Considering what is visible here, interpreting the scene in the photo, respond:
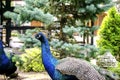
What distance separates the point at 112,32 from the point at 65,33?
1.37 metres

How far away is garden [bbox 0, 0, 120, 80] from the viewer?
737 cm

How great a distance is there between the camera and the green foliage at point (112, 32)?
8391mm

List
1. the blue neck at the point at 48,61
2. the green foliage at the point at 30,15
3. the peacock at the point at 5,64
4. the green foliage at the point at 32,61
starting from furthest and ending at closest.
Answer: the green foliage at the point at 32,61, the green foliage at the point at 30,15, the peacock at the point at 5,64, the blue neck at the point at 48,61

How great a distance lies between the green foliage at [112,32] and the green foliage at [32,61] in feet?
4.99

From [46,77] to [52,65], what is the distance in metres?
2.38

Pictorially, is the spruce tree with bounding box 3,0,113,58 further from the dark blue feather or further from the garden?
the dark blue feather

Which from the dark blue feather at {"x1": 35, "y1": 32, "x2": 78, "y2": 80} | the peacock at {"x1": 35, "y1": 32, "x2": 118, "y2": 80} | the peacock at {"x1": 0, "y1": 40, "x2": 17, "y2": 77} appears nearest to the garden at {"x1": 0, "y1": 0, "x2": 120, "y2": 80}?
the peacock at {"x1": 0, "y1": 40, "x2": 17, "y2": 77}

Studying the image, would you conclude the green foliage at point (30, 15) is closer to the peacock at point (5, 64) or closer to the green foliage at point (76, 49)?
A: the green foliage at point (76, 49)

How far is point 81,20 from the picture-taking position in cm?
830

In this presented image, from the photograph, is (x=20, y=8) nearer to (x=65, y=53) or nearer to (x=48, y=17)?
(x=48, y=17)

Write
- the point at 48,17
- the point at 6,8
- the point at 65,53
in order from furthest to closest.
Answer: the point at 6,8 → the point at 65,53 → the point at 48,17

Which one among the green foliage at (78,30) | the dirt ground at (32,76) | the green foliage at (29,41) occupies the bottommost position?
the dirt ground at (32,76)

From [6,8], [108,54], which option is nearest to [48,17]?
[108,54]

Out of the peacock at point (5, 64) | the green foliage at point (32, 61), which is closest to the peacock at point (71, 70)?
the peacock at point (5, 64)
